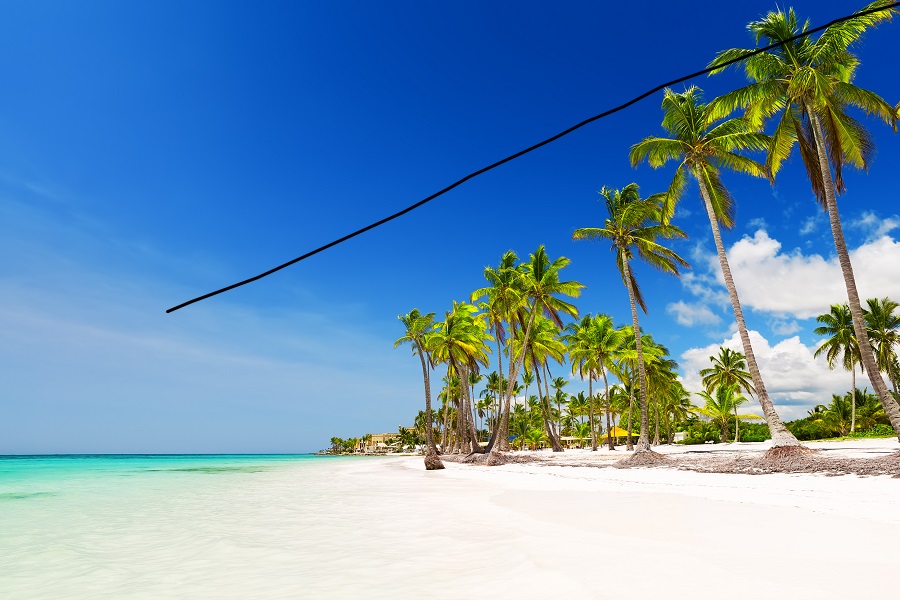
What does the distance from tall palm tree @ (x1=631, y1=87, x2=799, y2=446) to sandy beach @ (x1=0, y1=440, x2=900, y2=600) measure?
1186 centimetres

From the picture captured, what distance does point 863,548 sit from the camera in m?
4.21

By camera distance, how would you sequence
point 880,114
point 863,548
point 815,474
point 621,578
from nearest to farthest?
point 621,578 → point 863,548 → point 815,474 → point 880,114

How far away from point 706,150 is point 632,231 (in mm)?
5610

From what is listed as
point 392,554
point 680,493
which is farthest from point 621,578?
point 680,493

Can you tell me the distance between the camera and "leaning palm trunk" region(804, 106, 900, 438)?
43.1 feet

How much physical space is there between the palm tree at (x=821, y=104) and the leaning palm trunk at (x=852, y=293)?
0.02 meters

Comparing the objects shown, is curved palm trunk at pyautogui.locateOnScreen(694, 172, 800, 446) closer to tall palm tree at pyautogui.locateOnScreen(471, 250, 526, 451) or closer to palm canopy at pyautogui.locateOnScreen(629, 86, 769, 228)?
palm canopy at pyautogui.locateOnScreen(629, 86, 769, 228)

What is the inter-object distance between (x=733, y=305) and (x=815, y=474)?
683cm

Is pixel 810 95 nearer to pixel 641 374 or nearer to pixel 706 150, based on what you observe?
pixel 706 150

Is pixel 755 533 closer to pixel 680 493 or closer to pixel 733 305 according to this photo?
pixel 680 493

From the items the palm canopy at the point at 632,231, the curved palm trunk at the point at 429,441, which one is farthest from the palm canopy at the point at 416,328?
the palm canopy at the point at 632,231

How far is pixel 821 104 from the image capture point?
1445 centimetres

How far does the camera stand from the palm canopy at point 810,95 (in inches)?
560

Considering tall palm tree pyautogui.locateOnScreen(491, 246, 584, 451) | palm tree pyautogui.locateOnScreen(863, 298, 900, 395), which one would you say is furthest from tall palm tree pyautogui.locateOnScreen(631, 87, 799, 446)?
palm tree pyautogui.locateOnScreen(863, 298, 900, 395)
